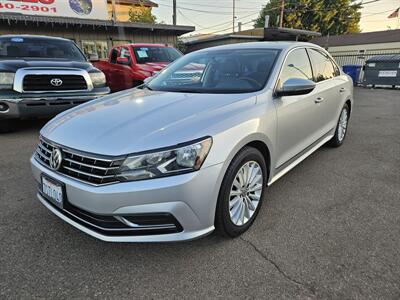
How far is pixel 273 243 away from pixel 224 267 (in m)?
0.49

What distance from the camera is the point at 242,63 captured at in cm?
310

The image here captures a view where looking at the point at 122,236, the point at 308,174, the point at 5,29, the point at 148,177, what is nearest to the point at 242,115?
the point at 148,177

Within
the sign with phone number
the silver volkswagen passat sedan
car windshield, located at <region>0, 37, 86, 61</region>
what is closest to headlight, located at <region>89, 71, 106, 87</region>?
car windshield, located at <region>0, 37, 86, 61</region>

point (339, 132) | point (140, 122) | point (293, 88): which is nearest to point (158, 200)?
point (140, 122)

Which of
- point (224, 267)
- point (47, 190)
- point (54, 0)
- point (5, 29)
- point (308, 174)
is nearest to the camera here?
point (224, 267)

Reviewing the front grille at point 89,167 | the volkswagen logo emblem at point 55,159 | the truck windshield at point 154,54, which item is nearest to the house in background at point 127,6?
the truck windshield at point 154,54

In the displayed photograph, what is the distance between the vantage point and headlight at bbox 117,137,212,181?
1.84 meters

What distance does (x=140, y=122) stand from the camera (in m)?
2.14

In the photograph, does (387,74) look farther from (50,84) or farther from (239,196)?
(239,196)

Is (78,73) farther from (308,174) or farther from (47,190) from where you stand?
(308,174)

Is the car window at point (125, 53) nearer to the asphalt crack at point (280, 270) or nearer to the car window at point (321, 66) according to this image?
the car window at point (321, 66)

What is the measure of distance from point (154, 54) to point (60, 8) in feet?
30.0

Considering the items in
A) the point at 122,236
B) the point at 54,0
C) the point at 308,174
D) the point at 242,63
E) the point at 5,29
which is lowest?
the point at 308,174

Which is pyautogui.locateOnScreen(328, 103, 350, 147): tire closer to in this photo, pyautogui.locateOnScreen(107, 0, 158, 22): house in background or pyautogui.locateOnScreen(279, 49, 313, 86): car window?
pyautogui.locateOnScreen(279, 49, 313, 86): car window
